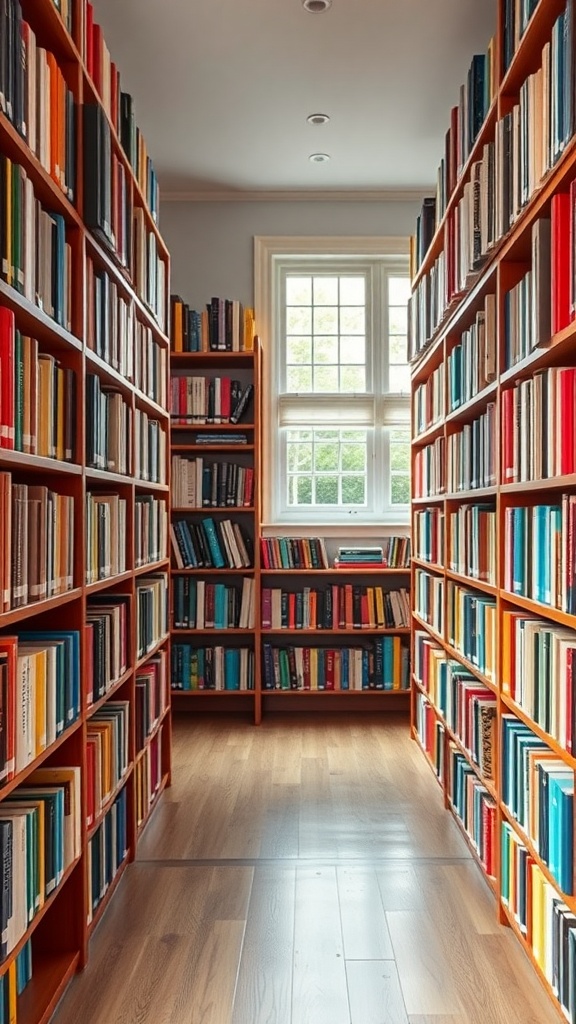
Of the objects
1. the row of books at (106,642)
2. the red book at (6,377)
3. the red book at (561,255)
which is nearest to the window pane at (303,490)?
the row of books at (106,642)

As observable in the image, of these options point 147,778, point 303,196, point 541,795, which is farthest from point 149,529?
point 303,196

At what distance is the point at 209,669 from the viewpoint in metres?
4.35

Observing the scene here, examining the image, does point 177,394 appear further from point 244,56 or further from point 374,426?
point 244,56

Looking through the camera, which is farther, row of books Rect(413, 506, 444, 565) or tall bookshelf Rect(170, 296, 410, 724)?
tall bookshelf Rect(170, 296, 410, 724)

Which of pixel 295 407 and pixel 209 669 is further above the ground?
pixel 295 407

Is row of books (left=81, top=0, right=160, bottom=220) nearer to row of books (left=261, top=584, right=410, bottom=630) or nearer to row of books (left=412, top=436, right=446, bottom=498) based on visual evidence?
row of books (left=412, top=436, right=446, bottom=498)

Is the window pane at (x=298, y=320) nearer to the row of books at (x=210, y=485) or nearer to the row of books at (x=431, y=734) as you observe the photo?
the row of books at (x=210, y=485)

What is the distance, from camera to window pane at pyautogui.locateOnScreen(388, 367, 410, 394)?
188 inches

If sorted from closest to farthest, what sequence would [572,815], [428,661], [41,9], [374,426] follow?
[572,815] < [41,9] < [428,661] < [374,426]

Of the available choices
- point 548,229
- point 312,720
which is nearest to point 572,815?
point 548,229

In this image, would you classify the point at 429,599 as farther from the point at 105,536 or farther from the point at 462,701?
the point at 105,536

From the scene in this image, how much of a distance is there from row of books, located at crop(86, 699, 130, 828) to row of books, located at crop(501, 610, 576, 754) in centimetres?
121

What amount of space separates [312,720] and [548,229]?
3325 millimetres

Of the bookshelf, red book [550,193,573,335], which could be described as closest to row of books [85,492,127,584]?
the bookshelf
